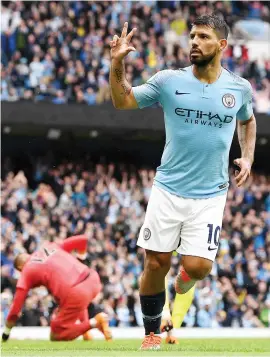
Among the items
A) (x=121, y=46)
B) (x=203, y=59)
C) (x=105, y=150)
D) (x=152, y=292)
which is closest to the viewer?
(x=121, y=46)

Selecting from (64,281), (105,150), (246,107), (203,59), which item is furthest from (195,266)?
(105,150)

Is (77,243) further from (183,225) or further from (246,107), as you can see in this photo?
(246,107)

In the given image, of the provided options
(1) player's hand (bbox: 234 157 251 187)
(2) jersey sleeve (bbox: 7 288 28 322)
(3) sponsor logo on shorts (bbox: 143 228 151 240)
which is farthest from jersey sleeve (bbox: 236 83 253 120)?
(2) jersey sleeve (bbox: 7 288 28 322)

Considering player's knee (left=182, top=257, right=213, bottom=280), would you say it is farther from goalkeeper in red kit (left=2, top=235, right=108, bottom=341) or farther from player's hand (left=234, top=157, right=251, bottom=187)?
goalkeeper in red kit (left=2, top=235, right=108, bottom=341)

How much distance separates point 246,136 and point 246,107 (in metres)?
0.30

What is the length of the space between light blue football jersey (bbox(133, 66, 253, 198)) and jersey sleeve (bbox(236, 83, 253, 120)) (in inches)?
4.0

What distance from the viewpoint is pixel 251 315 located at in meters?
20.4

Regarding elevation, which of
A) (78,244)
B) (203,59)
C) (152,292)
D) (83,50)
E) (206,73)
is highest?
(203,59)

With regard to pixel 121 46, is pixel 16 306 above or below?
below

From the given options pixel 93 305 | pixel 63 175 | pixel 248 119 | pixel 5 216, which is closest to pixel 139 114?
pixel 63 175

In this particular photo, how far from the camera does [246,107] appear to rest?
848cm

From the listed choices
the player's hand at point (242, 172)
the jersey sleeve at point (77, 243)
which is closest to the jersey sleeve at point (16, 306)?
the jersey sleeve at point (77, 243)

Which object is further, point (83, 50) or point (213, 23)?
point (83, 50)

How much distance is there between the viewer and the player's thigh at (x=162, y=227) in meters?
8.18
